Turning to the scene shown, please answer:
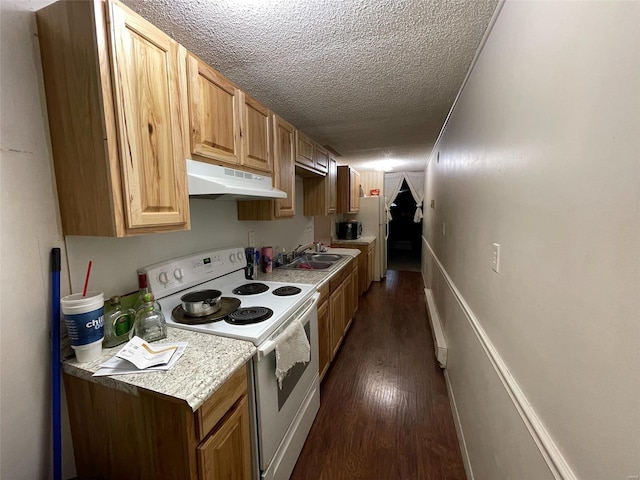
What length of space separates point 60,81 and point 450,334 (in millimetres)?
2575

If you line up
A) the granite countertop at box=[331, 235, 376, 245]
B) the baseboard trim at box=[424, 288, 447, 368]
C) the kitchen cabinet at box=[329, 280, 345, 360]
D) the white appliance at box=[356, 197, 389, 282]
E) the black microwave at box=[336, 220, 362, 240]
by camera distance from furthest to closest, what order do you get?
the white appliance at box=[356, 197, 389, 282] → the black microwave at box=[336, 220, 362, 240] → the granite countertop at box=[331, 235, 376, 245] → the kitchen cabinet at box=[329, 280, 345, 360] → the baseboard trim at box=[424, 288, 447, 368]

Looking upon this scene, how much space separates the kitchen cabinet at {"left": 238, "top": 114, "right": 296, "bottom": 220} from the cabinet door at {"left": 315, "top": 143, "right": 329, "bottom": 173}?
625 mm

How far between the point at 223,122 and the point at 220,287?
1.02 meters

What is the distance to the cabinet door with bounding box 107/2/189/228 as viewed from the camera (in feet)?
2.81

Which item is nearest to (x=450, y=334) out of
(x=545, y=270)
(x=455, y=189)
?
(x=455, y=189)

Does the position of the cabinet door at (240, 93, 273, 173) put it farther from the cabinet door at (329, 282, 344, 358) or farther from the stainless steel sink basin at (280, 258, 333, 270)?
the cabinet door at (329, 282, 344, 358)

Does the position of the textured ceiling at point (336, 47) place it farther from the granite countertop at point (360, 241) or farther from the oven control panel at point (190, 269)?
the granite countertop at point (360, 241)

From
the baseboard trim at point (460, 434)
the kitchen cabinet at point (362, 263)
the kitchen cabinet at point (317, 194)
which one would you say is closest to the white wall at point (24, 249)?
the baseboard trim at point (460, 434)

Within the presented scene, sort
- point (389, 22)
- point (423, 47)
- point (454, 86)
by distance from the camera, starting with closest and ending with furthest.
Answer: point (389, 22) → point (423, 47) → point (454, 86)

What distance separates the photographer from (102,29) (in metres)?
0.81

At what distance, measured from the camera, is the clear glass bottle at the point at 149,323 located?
3.52 feet

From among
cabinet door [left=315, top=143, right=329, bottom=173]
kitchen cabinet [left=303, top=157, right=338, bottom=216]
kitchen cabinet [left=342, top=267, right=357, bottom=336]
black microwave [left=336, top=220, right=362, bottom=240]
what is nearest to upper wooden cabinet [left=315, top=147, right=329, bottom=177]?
cabinet door [left=315, top=143, right=329, bottom=173]

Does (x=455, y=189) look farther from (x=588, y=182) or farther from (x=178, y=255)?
(x=178, y=255)

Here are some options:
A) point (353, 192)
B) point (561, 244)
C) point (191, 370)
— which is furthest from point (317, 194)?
point (561, 244)
